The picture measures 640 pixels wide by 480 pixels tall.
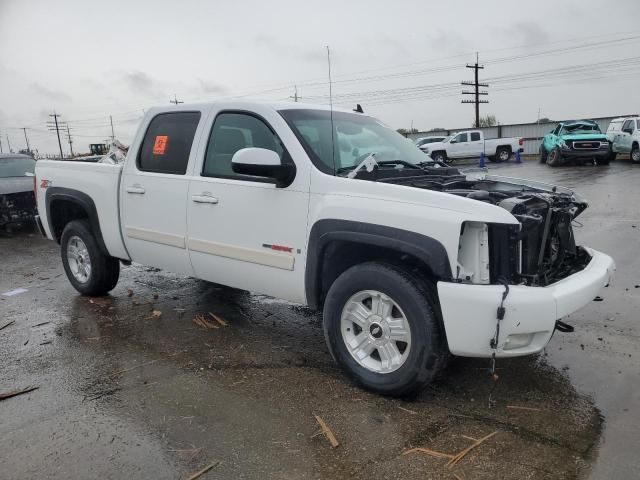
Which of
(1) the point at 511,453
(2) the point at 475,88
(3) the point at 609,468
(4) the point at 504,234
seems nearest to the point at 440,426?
(1) the point at 511,453

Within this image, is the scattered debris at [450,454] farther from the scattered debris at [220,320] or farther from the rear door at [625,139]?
the rear door at [625,139]

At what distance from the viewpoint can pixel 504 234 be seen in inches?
119

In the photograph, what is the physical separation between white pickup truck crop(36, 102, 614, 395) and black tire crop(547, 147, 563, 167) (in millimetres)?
19740

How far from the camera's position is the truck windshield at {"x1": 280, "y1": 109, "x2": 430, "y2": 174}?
389cm

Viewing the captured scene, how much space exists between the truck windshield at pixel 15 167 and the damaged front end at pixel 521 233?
10.2 metres

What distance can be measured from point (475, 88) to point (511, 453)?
53.0m

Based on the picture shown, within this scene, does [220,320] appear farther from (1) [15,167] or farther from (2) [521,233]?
(1) [15,167]

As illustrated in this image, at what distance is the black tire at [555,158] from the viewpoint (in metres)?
22.2

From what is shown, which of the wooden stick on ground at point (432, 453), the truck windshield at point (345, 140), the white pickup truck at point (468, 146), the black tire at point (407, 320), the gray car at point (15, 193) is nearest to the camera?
the wooden stick on ground at point (432, 453)

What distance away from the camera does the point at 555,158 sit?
2256 centimetres

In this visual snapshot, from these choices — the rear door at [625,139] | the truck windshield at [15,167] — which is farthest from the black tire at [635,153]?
the truck windshield at [15,167]

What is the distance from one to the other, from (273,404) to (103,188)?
121 inches

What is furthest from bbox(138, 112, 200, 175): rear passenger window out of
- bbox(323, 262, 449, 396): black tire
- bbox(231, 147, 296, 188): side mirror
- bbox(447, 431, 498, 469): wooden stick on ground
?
bbox(447, 431, 498, 469): wooden stick on ground

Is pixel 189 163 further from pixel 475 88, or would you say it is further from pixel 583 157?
pixel 475 88
